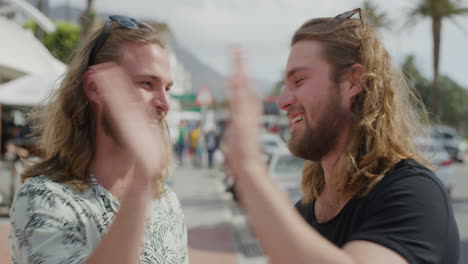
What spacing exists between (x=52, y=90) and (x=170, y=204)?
71 cm

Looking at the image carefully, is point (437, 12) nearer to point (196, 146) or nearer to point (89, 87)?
point (196, 146)

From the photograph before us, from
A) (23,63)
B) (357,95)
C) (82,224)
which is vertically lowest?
(23,63)

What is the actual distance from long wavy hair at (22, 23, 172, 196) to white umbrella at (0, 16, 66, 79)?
5.88 meters

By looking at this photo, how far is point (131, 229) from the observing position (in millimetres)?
1402

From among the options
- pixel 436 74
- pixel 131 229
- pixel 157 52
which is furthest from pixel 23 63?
pixel 436 74

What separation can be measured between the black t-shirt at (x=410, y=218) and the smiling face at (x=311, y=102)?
0.24 metres

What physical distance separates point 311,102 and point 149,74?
563 mm

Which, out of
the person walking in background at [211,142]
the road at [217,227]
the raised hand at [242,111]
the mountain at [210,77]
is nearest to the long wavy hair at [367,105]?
the mountain at [210,77]

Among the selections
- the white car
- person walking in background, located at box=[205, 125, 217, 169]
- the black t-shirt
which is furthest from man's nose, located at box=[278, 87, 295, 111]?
person walking in background, located at box=[205, 125, 217, 169]

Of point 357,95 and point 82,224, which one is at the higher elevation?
point 357,95

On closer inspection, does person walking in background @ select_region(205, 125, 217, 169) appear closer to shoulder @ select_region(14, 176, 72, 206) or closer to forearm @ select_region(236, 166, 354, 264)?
shoulder @ select_region(14, 176, 72, 206)

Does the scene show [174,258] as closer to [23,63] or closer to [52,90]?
[52,90]

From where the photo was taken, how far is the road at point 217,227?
22.4 feet

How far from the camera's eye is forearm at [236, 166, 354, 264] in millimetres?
1168
